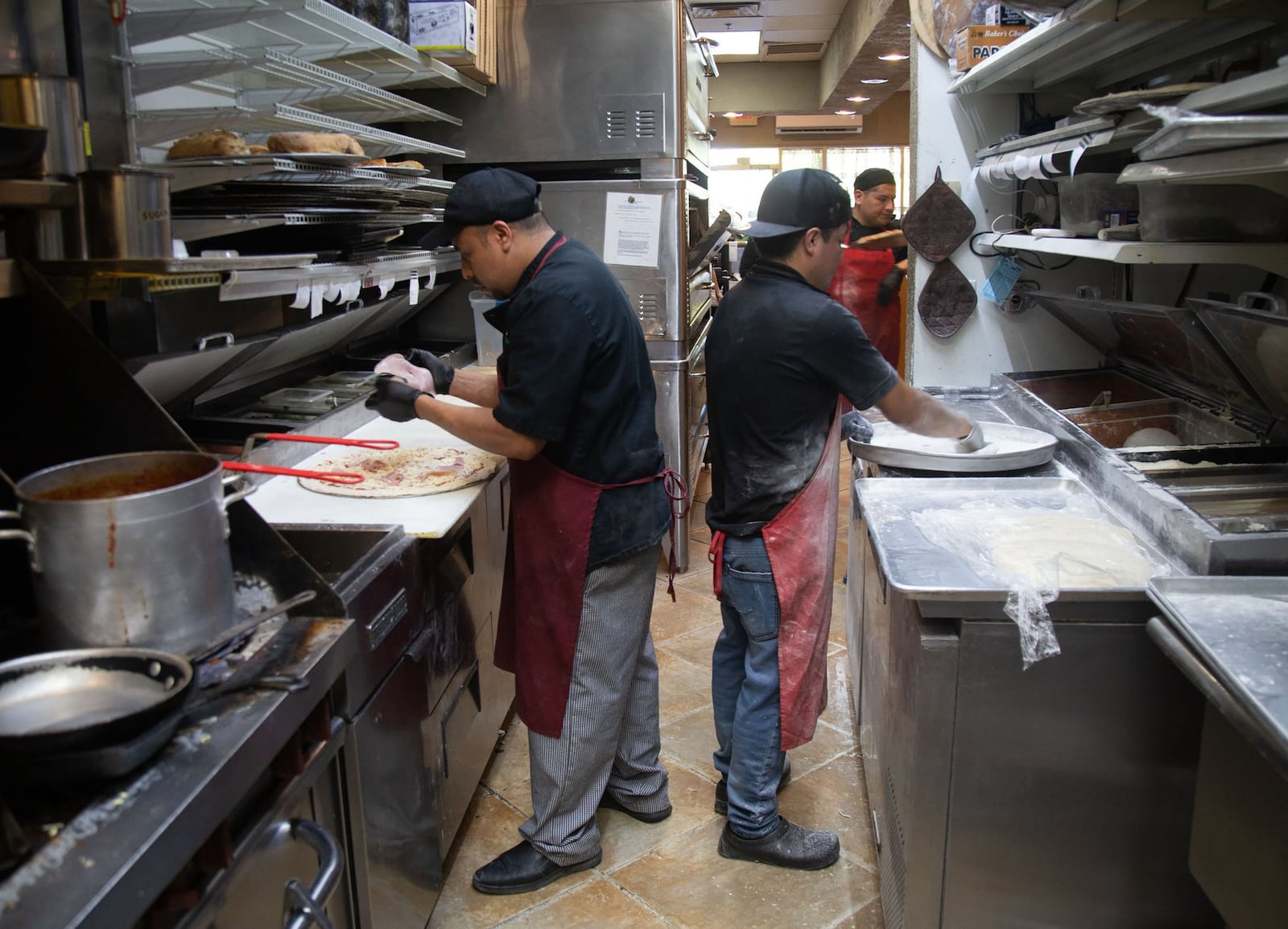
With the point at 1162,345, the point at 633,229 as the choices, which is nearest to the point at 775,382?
the point at 1162,345

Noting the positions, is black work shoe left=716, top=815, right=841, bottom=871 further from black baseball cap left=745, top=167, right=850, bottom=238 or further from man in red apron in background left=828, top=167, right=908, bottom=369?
man in red apron in background left=828, top=167, right=908, bottom=369

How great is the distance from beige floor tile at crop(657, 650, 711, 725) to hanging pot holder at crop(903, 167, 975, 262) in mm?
1912

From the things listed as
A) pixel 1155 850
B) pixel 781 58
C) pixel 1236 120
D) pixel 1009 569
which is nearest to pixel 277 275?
pixel 1009 569

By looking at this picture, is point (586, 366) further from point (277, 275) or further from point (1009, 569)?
point (1009, 569)

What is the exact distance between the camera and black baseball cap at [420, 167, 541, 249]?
2.28 m

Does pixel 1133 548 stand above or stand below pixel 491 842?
above

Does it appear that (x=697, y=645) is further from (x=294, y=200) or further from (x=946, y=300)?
(x=294, y=200)

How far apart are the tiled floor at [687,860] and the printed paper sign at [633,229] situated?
1892mm

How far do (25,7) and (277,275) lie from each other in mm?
720

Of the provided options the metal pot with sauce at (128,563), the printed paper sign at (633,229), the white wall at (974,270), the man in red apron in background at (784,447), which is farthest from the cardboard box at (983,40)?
the metal pot with sauce at (128,563)

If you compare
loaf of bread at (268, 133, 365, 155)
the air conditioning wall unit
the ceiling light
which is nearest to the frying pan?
loaf of bread at (268, 133, 365, 155)

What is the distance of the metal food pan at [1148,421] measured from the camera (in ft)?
9.87

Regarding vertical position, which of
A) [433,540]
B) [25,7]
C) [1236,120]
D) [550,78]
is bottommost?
[433,540]

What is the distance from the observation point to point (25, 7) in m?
1.99
